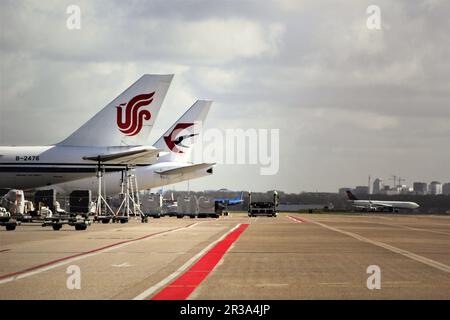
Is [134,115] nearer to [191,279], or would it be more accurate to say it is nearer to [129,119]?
[129,119]

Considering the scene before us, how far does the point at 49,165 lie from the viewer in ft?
250

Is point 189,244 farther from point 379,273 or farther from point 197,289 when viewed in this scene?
point 197,289

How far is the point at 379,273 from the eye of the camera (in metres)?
23.6

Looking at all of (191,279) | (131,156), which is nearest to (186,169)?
(131,156)

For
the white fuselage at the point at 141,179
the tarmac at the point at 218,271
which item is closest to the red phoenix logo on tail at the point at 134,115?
the white fuselage at the point at 141,179

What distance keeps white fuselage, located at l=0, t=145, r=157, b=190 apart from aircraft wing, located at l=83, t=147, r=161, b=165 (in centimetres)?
66

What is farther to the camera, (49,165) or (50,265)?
(49,165)

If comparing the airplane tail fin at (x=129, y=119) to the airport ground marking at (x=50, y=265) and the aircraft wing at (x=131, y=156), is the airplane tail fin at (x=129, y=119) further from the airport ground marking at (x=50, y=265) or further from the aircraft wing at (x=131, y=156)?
the airport ground marking at (x=50, y=265)

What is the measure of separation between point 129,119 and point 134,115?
579 mm

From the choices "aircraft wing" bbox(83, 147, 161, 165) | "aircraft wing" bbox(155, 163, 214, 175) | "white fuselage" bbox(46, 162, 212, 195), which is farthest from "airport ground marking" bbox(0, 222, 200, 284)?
"aircraft wing" bbox(155, 163, 214, 175)

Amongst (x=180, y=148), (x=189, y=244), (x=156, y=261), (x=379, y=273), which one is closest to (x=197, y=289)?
(x=379, y=273)

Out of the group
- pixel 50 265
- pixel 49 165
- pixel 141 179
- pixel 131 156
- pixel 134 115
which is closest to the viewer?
pixel 50 265

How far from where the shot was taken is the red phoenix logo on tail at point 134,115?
3059 inches
